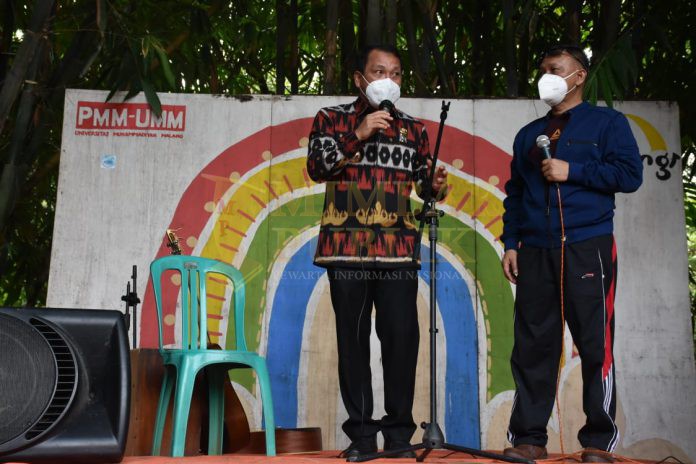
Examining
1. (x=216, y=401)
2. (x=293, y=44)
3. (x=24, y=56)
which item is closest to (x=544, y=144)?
(x=216, y=401)

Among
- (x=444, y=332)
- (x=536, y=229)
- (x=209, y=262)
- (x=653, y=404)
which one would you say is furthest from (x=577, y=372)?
(x=209, y=262)

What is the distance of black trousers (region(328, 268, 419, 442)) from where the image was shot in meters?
3.04

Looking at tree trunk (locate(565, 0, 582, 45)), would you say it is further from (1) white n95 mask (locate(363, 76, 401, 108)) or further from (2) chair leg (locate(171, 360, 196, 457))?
(2) chair leg (locate(171, 360, 196, 457))

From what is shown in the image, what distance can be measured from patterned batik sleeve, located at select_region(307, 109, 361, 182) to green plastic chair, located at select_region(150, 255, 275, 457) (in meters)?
0.52

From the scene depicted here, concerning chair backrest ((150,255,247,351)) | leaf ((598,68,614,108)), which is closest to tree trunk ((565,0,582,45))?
leaf ((598,68,614,108))

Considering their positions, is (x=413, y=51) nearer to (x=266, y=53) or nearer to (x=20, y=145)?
(x=266, y=53)

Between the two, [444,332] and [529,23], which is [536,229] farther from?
[529,23]

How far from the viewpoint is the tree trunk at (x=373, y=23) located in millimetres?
4301

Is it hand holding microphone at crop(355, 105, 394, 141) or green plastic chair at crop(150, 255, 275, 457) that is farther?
green plastic chair at crop(150, 255, 275, 457)

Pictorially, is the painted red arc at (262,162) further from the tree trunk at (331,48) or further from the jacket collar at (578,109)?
the jacket collar at (578,109)

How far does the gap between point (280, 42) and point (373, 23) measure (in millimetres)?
884

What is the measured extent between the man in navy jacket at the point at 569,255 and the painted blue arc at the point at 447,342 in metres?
1.18

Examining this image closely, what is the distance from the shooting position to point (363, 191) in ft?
10.3

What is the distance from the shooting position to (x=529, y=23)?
15.8 feet
